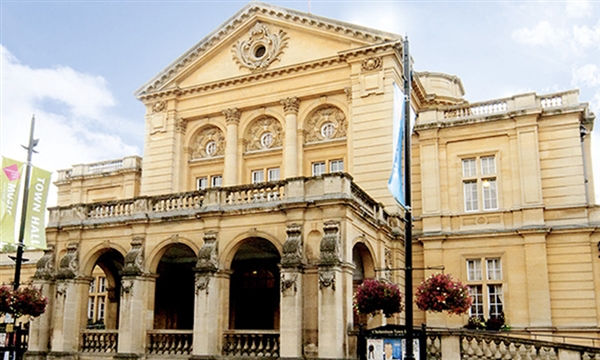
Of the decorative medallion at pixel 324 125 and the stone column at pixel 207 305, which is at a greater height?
the decorative medallion at pixel 324 125

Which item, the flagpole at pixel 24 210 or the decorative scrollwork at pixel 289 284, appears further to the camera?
the flagpole at pixel 24 210

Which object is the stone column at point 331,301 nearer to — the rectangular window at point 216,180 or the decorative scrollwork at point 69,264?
the decorative scrollwork at point 69,264

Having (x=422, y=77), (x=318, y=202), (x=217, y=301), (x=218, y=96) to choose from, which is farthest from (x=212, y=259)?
(x=422, y=77)

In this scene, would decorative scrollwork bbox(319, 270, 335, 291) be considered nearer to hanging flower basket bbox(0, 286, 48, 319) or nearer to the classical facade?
the classical facade

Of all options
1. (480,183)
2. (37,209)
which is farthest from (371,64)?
(37,209)

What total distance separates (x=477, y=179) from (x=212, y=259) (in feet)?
40.6

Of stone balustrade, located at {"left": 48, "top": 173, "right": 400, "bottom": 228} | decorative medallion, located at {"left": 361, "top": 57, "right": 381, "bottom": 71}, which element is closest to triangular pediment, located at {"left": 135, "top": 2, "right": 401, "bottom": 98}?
decorative medallion, located at {"left": 361, "top": 57, "right": 381, "bottom": 71}

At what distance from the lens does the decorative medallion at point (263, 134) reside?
1184 inches

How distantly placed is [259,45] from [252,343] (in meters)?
16.2

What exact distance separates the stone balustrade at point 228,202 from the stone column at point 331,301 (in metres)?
1.54

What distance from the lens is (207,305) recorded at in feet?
67.4

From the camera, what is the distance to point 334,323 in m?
18.4

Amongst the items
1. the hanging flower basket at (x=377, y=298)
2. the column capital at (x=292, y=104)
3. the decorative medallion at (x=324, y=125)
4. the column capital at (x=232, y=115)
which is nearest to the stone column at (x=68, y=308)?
the column capital at (x=232, y=115)

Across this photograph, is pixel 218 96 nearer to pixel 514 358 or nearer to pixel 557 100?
pixel 557 100
